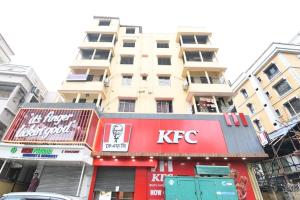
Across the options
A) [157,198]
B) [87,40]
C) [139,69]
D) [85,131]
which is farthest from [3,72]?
[157,198]

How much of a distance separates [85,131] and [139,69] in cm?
994

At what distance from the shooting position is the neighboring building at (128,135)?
38.4 feet

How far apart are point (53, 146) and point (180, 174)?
9.08 m

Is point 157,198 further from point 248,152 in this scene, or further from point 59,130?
point 59,130

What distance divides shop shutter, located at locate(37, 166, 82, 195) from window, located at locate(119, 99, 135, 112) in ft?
21.6

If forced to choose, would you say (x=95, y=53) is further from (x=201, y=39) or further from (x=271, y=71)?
(x=271, y=71)

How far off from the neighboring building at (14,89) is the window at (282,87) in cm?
3105

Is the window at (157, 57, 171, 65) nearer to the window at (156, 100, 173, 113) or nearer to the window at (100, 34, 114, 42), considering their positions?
the window at (156, 100, 173, 113)

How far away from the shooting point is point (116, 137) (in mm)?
13211

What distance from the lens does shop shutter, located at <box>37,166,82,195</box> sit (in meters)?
11.5

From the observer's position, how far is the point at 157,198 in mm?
11406

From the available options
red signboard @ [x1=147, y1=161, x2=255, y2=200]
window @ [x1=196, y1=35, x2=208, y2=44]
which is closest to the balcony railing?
red signboard @ [x1=147, y1=161, x2=255, y2=200]

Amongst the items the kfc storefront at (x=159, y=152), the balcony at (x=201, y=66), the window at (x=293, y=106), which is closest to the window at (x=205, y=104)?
the kfc storefront at (x=159, y=152)

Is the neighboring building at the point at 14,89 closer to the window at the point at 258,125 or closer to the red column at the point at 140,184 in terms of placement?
the red column at the point at 140,184
